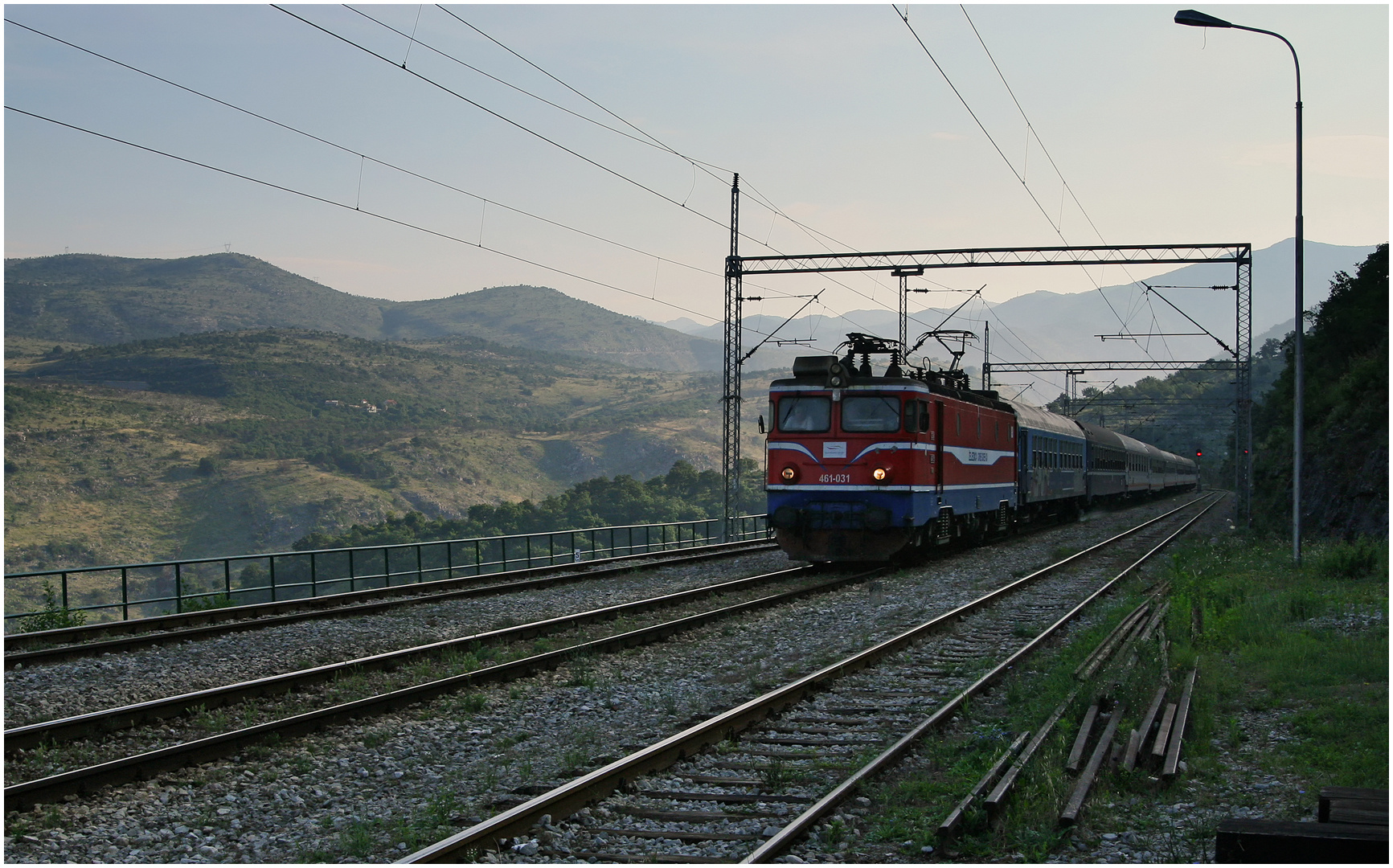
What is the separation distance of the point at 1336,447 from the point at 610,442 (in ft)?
529

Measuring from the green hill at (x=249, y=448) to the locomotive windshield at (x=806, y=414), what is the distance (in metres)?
96.0

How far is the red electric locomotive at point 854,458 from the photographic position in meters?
20.1

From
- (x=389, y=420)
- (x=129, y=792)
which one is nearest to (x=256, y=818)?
(x=129, y=792)

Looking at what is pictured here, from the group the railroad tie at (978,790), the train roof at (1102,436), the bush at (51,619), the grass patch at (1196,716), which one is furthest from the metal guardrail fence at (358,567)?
the railroad tie at (978,790)

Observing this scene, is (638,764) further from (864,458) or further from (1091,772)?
(864,458)

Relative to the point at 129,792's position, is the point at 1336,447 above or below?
above

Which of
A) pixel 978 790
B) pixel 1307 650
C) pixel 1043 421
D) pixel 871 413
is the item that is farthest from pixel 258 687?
pixel 1043 421

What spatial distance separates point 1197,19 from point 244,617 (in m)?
17.3

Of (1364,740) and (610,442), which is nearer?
(1364,740)

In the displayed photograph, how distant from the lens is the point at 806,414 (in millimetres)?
20922

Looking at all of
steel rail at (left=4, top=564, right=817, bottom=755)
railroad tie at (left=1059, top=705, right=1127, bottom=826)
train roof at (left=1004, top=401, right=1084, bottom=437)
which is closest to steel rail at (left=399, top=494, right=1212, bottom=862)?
railroad tie at (left=1059, top=705, right=1127, bottom=826)

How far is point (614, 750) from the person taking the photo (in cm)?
840

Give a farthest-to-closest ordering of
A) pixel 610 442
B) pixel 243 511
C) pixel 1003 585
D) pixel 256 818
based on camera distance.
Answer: pixel 610 442, pixel 243 511, pixel 1003 585, pixel 256 818

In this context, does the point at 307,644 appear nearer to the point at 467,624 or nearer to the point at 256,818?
the point at 467,624
